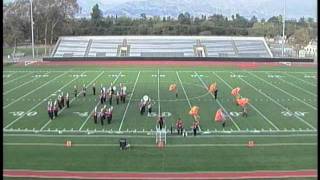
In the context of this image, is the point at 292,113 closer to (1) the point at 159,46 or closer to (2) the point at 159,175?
(2) the point at 159,175

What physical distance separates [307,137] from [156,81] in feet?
62.0

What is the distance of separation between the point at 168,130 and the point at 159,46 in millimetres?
53907

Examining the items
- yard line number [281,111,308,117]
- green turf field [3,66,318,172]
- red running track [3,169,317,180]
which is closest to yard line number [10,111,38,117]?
green turf field [3,66,318,172]

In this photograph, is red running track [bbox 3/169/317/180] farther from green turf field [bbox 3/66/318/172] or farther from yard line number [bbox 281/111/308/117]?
yard line number [bbox 281/111/308/117]

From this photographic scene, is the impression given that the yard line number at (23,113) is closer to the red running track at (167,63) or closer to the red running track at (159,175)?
the red running track at (159,175)

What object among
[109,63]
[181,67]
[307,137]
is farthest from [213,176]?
[109,63]

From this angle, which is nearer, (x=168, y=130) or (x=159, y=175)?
(x=159, y=175)

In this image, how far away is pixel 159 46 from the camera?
239 ft

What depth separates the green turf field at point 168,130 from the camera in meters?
14.7

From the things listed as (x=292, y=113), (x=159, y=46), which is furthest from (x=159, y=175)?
(x=159, y=46)

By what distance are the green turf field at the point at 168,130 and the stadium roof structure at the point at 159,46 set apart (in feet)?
104

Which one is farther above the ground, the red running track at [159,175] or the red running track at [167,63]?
the red running track at [167,63]

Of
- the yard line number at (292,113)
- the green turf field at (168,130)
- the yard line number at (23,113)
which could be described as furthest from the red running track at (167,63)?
the yard line number at (23,113)

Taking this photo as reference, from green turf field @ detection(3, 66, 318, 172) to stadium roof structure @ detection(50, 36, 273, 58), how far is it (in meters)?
31.7
